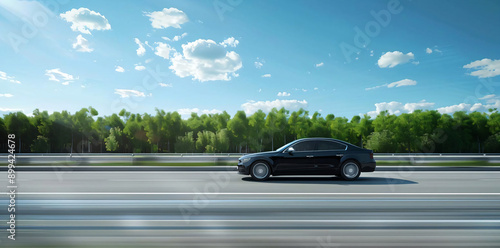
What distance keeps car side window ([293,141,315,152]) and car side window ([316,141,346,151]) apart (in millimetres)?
243

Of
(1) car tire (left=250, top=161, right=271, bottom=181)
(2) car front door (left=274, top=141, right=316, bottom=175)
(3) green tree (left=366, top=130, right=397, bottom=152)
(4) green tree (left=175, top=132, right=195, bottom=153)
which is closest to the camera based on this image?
(2) car front door (left=274, top=141, right=316, bottom=175)

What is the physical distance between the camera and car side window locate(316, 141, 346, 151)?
1041cm

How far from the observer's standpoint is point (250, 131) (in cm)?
7125

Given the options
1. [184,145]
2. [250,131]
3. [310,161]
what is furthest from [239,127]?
[310,161]

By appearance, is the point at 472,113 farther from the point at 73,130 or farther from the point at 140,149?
the point at 73,130

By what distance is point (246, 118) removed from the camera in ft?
235

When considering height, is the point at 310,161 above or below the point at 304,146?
below

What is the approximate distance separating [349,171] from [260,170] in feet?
10.2

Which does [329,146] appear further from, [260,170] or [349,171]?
[260,170]

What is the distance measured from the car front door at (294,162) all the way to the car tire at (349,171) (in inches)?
42.2

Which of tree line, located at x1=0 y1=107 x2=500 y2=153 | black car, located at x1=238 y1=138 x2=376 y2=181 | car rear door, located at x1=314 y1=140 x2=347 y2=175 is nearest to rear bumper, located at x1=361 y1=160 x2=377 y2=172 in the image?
black car, located at x1=238 y1=138 x2=376 y2=181

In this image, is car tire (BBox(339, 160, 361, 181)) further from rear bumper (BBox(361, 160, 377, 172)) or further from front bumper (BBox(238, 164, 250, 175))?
front bumper (BBox(238, 164, 250, 175))

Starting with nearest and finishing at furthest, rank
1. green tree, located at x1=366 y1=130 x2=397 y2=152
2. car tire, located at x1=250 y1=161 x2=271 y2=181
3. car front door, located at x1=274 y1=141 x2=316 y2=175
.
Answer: car front door, located at x1=274 y1=141 x2=316 y2=175
car tire, located at x1=250 y1=161 x2=271 y2=181
green tree, located at x1=366 y1=130 x2=397 y2=152

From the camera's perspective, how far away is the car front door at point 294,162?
1009cm
